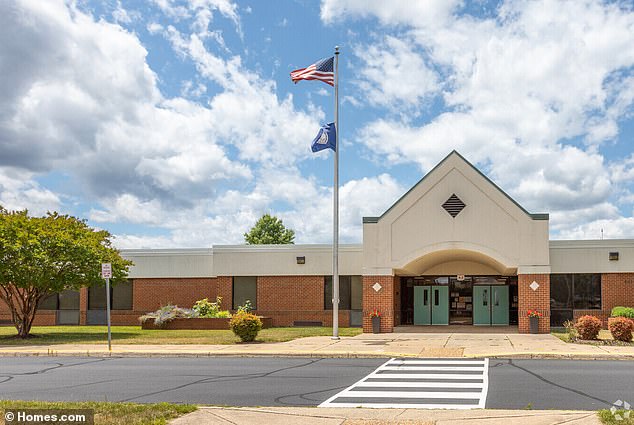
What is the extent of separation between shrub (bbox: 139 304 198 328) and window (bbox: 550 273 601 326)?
17.3 metres

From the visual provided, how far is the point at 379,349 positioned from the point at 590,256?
Result: 1606 centimetres

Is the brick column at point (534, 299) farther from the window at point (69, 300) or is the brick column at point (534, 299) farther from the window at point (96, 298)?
the window at point (69, 300)

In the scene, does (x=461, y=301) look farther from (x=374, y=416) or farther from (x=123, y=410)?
(x=123, y=410)

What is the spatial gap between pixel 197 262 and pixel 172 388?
84.9ft

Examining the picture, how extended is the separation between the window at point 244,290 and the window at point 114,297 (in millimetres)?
6431

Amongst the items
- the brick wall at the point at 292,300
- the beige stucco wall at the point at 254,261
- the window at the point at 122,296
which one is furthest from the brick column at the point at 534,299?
the window at the point at 122,296

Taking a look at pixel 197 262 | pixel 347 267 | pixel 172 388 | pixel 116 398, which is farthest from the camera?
pixel 197 262

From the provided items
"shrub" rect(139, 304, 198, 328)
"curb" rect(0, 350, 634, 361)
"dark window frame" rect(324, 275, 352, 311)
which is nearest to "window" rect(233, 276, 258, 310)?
"shrub" rect(139, 304, 198, 328)

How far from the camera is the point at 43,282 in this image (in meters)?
29.0

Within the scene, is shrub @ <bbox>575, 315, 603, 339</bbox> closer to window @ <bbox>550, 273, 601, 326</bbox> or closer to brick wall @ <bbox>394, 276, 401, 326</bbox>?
window @ <bbox>550, 273, 601, 326</bbox>

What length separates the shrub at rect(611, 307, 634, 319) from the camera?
32594mm

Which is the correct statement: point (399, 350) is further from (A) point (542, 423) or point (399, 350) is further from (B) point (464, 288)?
(B) point (464, 288)

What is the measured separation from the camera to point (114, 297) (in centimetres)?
4184

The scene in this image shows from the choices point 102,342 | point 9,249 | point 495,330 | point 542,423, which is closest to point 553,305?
point 495,330
